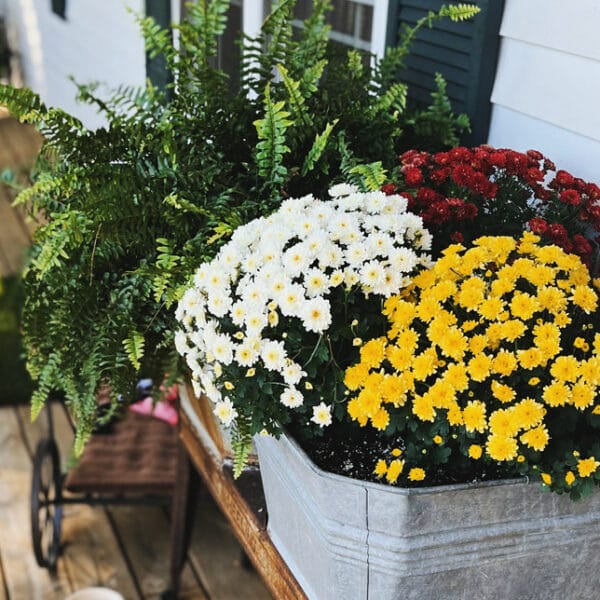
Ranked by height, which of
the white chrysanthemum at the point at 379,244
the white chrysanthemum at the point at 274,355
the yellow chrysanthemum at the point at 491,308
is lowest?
the white chrysanthemum at the point at 274,355

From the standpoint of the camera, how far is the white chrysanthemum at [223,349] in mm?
1091

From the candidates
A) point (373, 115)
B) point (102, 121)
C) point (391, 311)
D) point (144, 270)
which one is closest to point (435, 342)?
point (391, 311)

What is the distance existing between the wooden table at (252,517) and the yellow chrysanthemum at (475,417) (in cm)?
45

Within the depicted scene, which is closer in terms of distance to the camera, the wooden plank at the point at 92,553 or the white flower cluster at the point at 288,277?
the white flower cluster at the point at 288,277

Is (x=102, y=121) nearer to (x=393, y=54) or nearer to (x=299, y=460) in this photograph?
(x=393, y=54)

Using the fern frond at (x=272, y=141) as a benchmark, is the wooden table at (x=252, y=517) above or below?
below

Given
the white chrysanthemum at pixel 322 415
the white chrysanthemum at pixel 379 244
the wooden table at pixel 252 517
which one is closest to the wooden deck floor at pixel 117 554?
the wooden table at pixel 252 517

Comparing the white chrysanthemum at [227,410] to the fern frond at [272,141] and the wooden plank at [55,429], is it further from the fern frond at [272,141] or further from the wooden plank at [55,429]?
the wooden plank at [55,429]

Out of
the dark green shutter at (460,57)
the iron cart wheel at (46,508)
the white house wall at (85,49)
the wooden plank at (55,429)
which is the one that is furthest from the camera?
the white house wall at (85,49)

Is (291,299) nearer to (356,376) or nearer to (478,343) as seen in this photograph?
(356,376)

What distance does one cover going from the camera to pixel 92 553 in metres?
2.47

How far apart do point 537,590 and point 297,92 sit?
2.75 ft

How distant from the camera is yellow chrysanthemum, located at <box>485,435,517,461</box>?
97cm

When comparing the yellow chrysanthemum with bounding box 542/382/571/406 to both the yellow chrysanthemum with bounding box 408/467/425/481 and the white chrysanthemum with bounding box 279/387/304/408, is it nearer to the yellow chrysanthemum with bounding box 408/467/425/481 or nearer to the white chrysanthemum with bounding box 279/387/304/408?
the yellow chrysanthemum with bounding box 408/467/425/481
